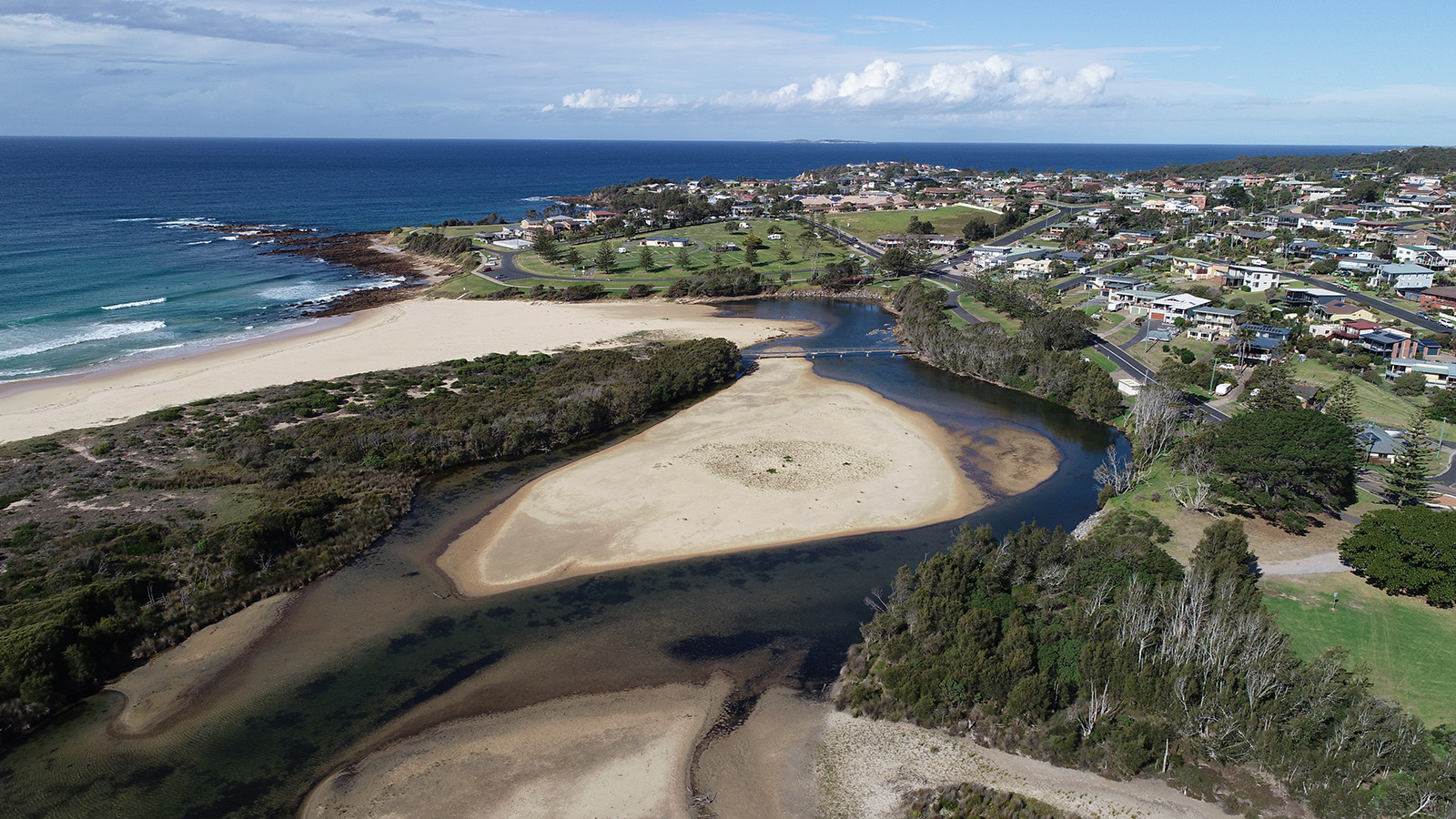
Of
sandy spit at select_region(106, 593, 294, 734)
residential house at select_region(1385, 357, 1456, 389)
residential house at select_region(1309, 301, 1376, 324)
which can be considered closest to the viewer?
sandy spit at select_region(106, 593, 294, 734)

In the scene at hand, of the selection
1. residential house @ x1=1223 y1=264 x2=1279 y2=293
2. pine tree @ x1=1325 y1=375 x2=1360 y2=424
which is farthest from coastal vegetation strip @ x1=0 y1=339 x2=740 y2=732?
residential house @ x1=1223 y1=264 x2=1279 y2=293

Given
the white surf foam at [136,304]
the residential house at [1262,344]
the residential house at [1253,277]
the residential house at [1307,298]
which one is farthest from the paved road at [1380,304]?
the white surf foam at [136,304]

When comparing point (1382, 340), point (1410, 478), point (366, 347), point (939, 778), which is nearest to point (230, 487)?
point (366, 347)

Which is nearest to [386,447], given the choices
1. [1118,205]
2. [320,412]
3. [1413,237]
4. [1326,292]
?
[320,412]

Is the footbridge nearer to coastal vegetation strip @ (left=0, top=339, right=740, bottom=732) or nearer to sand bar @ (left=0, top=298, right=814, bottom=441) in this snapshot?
sand bar @ (left=0, top=298, right=814, bottom=441)

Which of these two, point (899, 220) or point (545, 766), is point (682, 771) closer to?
point (545, 766)

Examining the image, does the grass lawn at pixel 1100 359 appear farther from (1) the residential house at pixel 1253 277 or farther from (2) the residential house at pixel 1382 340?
(1) the residential house at pixel 1253 277

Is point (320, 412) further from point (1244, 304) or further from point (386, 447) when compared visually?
point (1244, 304)
